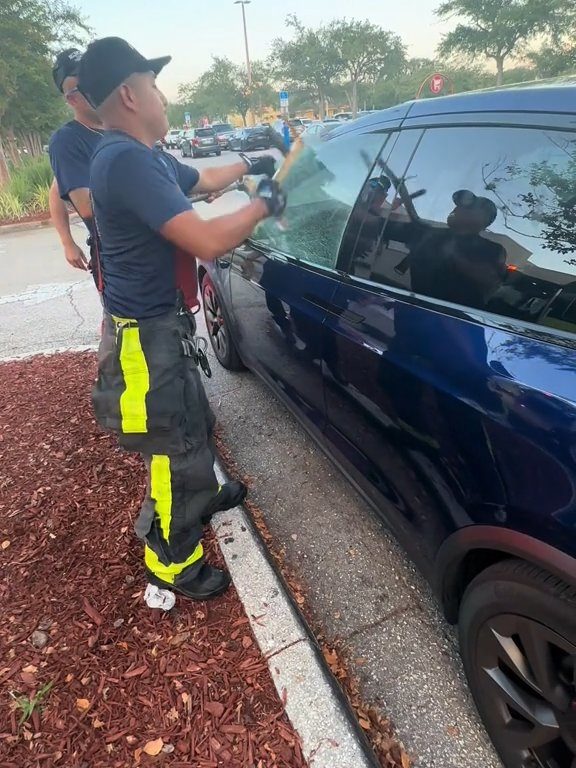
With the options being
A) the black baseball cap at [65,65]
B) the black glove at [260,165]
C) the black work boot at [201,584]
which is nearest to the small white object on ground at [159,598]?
the black work boot at [201,584]

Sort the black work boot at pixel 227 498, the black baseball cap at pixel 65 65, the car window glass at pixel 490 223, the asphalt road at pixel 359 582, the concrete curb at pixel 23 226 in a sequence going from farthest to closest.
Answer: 1. the concrete curb at pixel 23 226
2. the black baseball cap at pixel 65 65
3. the black work boot at pixel 227 498
4. the asphalt road at pixel 359 582
5. the car window glass at pixel 490 223

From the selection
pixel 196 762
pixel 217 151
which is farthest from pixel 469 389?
pixel 217 151

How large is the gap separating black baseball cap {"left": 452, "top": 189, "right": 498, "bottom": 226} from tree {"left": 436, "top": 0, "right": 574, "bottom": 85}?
35782 mm

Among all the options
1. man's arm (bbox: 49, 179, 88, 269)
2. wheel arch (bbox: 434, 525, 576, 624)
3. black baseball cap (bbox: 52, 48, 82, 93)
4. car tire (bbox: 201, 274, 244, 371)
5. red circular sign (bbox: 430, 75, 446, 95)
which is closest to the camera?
wheel arch (bbox: 434, 525, 576, 624)

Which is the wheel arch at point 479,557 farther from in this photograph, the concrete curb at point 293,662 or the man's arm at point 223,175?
the man's arm at point 223,175

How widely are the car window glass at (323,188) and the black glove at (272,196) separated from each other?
8.7 inches

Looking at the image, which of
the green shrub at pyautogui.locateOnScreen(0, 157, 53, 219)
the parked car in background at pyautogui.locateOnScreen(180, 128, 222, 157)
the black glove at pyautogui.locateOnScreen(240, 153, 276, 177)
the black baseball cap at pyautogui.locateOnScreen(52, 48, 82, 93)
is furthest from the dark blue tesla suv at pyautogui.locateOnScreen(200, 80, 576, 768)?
the parked car in background at pyautogui.locateOnScreen(180, 128, 222, 157)

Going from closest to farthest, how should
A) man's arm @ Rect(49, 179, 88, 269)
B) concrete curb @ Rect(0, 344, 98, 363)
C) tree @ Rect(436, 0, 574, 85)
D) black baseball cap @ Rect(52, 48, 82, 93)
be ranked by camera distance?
black baseball cap @ Rect(52, 48, 82, 93), man's arm @ Rect(49, 179, 88, 269), concrete curb @ Rect(0, 344, 98, 363), tree @ Rect(436, 0, 574, 85)

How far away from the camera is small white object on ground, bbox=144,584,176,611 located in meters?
2.03

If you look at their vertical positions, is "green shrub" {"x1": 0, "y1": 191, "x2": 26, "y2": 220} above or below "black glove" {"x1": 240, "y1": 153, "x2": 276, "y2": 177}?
below

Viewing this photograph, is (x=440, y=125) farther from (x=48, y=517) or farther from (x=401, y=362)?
(x=48, y=517)

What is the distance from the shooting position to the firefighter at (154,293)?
1560 millimetres

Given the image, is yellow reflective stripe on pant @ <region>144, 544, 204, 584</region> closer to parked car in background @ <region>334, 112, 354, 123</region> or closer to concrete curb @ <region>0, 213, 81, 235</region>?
parked car in background @ <region>334, 112, 354, 123</region>

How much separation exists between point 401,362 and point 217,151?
37637 mm
